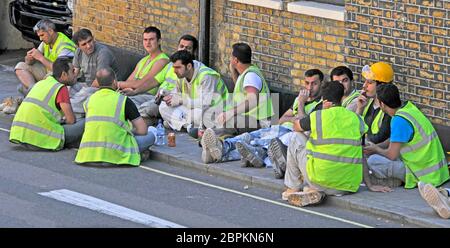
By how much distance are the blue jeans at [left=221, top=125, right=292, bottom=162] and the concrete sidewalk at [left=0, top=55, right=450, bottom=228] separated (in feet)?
0.38

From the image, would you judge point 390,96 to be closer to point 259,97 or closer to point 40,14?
point 259,97

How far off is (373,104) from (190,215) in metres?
2.88

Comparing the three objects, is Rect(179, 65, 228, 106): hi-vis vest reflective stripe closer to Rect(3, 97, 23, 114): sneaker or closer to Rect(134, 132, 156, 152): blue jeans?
Rect(134, 132, 156, 152): blue jeans

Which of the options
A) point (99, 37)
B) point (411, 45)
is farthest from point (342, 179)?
point (99, 37)

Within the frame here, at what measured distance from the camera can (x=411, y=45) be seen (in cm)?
1500

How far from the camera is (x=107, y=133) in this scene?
1473 centimetres

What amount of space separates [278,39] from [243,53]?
1153mm

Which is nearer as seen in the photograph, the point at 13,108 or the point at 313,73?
the point at 313,73

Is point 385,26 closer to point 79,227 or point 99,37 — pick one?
point 79,227

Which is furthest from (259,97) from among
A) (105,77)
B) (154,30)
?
(154,30)

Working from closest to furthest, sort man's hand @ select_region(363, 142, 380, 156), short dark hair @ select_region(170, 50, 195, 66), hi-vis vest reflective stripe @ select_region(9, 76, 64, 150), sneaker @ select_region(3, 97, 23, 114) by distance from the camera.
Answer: man's hand @ select_region(363, 142, 380, 156)
hi-vis vest reflective stripe @ select_region(9, 76, 64, 150)
short dark hair @ select_region(170, 50, 195, 66)
sneaker @ select_region(3, 97, 23, 114)

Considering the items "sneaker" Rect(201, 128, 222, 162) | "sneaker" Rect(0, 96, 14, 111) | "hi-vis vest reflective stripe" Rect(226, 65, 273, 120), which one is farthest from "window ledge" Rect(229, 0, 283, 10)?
"sneaker" Rect(0, 96, 14, 111)

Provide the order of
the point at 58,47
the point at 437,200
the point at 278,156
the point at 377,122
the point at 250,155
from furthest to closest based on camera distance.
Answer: the point at 58,47
the point at 250,155
the point at 377,122
the point at 278,156
the point at 437,200

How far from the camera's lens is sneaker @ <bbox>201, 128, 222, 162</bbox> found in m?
14.7
